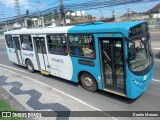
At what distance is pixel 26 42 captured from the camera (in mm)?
11664

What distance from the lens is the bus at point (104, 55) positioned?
613 cm

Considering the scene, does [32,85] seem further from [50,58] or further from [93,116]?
[93,116]

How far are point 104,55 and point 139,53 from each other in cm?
121

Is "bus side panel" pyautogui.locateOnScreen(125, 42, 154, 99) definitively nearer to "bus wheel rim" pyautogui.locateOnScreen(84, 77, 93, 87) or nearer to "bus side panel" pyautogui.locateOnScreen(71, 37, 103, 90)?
"bus side panel" pyautogui.locateOnScreen(71, 37, 103, 90)

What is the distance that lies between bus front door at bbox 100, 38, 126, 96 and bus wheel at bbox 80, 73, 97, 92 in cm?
73

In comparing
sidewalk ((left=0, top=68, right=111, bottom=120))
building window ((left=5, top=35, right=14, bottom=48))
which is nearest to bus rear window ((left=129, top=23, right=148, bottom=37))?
sidewalk ((left=0, top=68, right=111, bottom=120))

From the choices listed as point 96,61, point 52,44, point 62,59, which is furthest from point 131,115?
point 52,44

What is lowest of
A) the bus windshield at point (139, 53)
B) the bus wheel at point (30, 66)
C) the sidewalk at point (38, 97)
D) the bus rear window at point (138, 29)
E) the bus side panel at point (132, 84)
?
the sidewalk at point (38, 97)

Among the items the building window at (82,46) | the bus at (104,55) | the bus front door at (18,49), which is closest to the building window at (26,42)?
the bus front door at (18,49)

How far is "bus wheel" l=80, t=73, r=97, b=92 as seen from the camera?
773cm

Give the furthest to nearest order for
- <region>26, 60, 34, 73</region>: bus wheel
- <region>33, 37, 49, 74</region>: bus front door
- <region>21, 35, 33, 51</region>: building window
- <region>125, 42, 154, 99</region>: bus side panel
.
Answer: <region>26, 60, 34, 73</region>: bus wheel, <region>21, 35, 33, 51</region>: building window, <region>33, 37, 49, 74</region>: bus front door, <region>125, 42, 154, 99</region>: bus side panel

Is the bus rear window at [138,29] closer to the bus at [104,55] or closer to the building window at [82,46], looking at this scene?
the bus at [104,55]

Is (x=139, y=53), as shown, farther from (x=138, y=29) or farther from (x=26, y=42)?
(x=26, y=42)

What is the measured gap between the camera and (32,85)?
962cm
